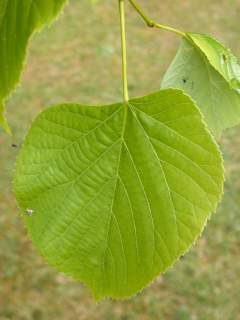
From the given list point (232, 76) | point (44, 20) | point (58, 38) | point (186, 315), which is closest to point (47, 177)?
point (44, 20)

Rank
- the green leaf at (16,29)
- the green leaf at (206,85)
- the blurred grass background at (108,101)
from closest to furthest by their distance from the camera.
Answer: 1. the green leaf at (16,29)
2. the green leaf at (206,85)
3. the blurred grass background at (108,101)

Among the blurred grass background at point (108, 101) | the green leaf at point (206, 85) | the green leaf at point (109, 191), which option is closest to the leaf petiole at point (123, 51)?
the green leaf at point (109, 191)

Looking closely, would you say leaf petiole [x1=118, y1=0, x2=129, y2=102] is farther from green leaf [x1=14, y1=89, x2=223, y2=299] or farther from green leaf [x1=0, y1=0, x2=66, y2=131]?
green leaf [x1=0, y1=0, x2=66, y2=131]

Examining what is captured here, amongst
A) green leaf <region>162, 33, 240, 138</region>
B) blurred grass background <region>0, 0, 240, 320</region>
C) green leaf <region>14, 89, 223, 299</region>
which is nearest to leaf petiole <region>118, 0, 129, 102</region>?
green leaf <region>14, 89, 223, 299</region>

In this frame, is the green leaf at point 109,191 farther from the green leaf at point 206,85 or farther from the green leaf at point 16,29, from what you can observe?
the green leaf at point 206,85

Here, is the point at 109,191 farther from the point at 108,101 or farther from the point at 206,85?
the point at 108,101

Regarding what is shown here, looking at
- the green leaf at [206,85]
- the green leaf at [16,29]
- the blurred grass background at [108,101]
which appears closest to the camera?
the green leaf at [16,29]

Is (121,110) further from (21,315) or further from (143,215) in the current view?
(21,315)
